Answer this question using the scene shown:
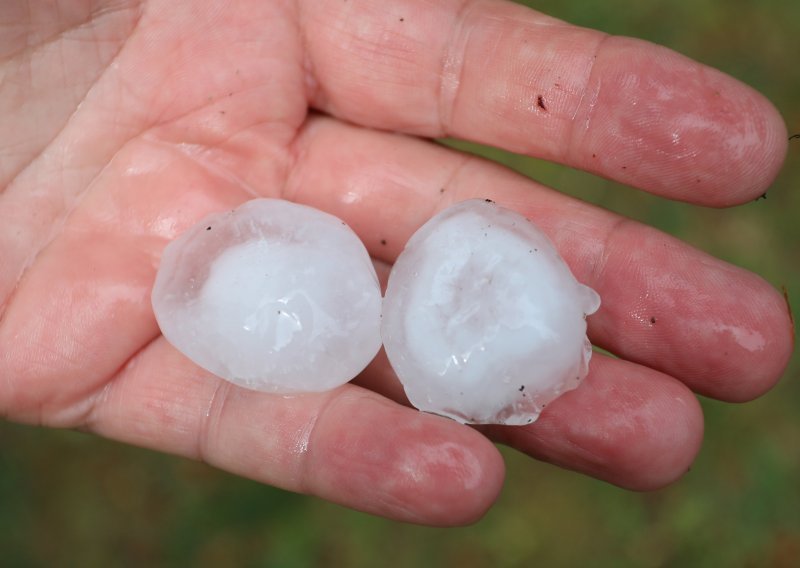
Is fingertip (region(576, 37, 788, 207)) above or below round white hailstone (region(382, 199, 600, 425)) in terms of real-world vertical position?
above

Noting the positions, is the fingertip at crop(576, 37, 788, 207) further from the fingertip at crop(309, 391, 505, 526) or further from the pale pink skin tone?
the fingertip at crop(309, 391, 505, 526)

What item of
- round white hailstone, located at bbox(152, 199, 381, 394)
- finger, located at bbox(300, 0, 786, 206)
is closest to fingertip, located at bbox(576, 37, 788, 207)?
finger, located at bbox(300, 0, 786, 206)

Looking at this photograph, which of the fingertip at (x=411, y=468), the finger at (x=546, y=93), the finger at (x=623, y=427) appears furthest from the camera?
the finger at (x=546, y=93)

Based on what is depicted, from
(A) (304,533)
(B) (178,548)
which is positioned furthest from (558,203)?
(B) (178,548)

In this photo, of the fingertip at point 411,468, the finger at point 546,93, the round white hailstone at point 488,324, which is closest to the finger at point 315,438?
the fingertip at point 411,468

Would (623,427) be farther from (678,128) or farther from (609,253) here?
(678,128)

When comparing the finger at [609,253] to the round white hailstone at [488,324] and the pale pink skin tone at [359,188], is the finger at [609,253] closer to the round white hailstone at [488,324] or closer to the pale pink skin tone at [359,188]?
the pale pink skin tone at [359,188]

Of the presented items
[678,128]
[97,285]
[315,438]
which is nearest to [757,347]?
[678,128]
